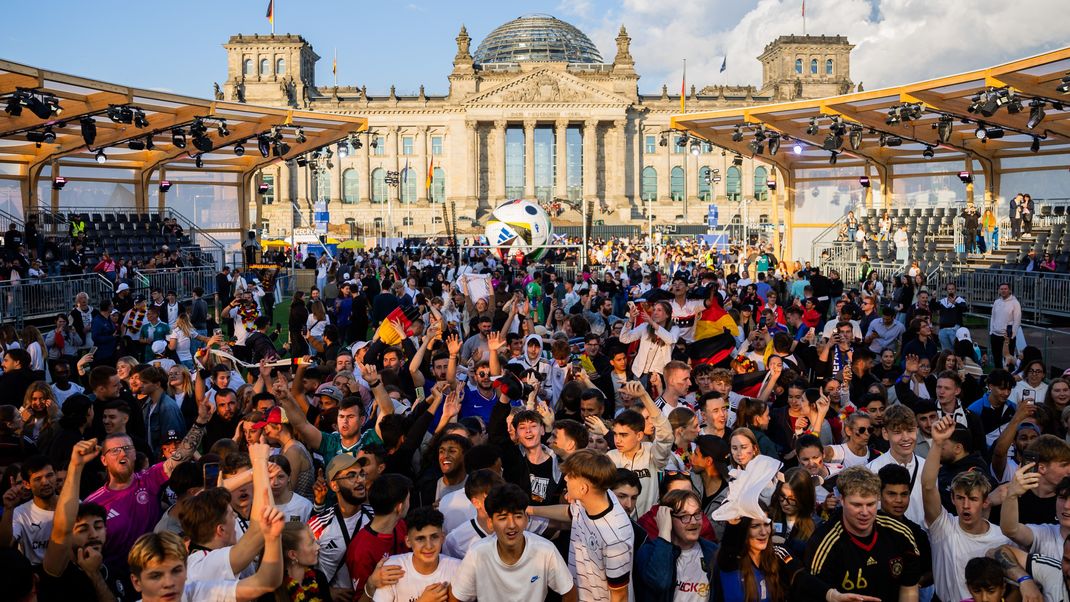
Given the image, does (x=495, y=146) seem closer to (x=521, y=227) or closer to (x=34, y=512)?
(x=521, y=227)

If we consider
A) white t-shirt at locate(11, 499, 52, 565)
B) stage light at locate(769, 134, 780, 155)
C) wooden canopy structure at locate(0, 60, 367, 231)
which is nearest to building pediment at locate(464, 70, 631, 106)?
wooden canopy structure at locate(0, 60, 367, 231)

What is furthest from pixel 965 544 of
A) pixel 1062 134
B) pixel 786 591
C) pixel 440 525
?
pixel 1062 134

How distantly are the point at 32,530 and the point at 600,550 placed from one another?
3595mm

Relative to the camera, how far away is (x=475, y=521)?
5.70m

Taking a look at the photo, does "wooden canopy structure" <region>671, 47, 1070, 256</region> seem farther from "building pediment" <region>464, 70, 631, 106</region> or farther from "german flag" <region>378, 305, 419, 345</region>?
"building pediment" <region>464, 70, 631, 106</region>

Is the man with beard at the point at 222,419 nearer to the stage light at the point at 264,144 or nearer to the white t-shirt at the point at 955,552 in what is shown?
the white t-shirt at the point at 955,552

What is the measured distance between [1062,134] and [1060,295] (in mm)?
6672

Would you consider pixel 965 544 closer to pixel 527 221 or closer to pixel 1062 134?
pixel 1062 134

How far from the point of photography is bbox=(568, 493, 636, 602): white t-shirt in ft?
17.2

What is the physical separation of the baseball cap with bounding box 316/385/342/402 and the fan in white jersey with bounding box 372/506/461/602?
3.66 metres

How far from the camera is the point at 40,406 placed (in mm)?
8398

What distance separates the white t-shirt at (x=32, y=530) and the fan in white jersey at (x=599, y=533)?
3.33m

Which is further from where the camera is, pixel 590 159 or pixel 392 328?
pixel 590 159

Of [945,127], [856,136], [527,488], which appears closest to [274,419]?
[527,488]
